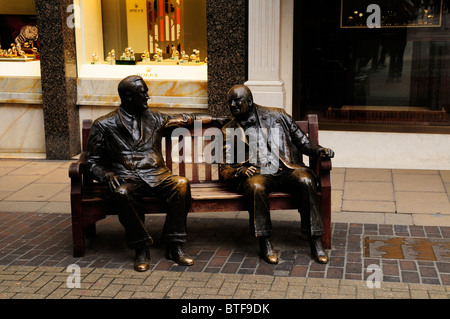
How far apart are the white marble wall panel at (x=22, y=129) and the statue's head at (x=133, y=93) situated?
4.27 meters

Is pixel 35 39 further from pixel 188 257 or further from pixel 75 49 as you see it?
pixel 188 257

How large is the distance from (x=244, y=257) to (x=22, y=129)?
17.4 ft

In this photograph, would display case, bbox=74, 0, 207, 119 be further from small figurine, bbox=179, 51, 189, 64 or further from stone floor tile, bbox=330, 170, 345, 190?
stone floor tile, bbox=330, 170, 345, 190

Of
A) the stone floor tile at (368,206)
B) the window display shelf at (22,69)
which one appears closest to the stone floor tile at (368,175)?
the stone floor tile at (368,206)

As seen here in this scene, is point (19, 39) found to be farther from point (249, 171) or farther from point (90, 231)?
point (249, 171)

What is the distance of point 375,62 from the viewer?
8336mm

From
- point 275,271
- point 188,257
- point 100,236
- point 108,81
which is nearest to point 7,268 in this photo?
point 100,236

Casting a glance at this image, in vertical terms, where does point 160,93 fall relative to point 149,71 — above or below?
below

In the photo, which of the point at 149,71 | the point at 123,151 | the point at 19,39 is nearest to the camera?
the point at 123,151

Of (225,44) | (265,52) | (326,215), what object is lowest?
(326,215)

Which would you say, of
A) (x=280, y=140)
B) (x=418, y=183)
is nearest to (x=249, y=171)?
(x=280, y=140)

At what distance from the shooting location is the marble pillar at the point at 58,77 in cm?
874

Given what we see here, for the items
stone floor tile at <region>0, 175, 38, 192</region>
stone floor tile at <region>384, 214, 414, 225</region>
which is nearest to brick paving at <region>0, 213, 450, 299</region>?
stone floor tile at <region>384, 214, 414, 225</region>

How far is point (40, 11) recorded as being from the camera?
8.75m
